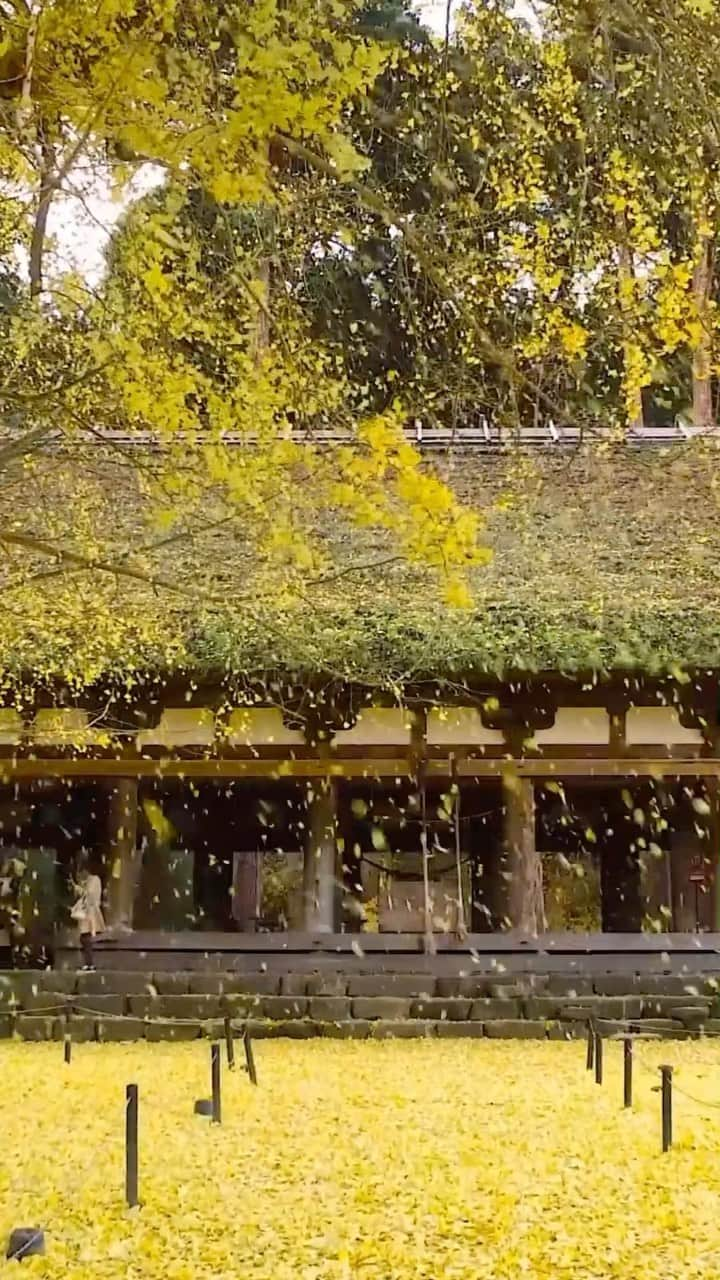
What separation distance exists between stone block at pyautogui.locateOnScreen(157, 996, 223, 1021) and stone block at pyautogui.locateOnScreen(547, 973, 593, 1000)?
2954 mm

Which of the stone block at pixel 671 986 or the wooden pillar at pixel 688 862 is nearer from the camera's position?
the stone block at pixel 671 986

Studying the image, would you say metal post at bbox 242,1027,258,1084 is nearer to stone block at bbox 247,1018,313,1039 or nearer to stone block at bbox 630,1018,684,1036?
stone block at bbox 247,1018,313,1039

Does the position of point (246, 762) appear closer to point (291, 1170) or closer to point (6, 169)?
point (291, 1170)

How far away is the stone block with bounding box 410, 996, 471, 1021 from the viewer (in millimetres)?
10398

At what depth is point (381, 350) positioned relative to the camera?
20.9m

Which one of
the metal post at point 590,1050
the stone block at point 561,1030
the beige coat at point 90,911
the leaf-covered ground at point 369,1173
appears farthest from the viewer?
the beige coat at point 90,911

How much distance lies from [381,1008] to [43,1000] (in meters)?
3.04

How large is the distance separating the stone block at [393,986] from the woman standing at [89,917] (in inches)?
94.8

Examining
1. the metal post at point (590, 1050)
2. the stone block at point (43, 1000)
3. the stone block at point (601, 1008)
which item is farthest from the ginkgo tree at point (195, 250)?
the stone block at point (43, 1000)

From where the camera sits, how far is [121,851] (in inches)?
448

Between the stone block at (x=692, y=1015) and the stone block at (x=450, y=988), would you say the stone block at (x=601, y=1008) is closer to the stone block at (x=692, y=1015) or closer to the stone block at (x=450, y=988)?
the stone block at (x=692, y=1015)

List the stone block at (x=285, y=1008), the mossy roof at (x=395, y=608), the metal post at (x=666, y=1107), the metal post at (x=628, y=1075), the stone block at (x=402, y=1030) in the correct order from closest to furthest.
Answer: the metal post at (x=666, y=1107), the metal post at (x=628, y=1075), the mossy roof at (x=395, y=608), the stone block at (x=402, y=1030), the stone block at (x=285, y=1008)

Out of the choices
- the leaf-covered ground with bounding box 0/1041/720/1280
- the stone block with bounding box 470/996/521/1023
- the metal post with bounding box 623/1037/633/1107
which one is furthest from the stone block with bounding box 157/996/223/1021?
the metal post with bounding box 623/1037/633/1107

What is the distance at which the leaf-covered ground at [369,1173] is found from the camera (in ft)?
15.3
